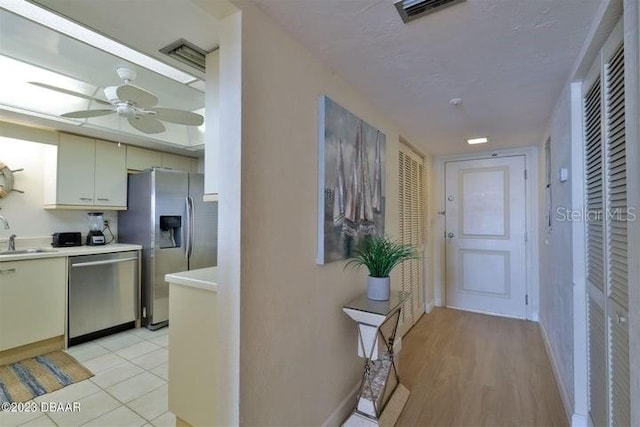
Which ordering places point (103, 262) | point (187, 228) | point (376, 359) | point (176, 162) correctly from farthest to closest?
point (176, 162) < point (187, 228) < point (103, 262) < point (376, 359)

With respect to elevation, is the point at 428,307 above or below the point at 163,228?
below

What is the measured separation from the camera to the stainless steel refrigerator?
333 cm

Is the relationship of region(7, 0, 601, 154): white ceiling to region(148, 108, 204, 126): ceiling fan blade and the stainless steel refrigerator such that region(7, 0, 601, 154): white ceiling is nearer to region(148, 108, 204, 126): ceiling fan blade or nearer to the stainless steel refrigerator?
region(148, 108, 204, 126): ceiling fan blade

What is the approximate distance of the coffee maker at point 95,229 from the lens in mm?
3405

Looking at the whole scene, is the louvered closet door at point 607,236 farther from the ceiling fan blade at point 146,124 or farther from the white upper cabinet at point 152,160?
the white upper cabinet at point 152,160

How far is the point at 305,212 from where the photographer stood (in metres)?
1.52

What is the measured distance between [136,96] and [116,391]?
6.78 feet

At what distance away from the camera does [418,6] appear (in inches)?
47.2

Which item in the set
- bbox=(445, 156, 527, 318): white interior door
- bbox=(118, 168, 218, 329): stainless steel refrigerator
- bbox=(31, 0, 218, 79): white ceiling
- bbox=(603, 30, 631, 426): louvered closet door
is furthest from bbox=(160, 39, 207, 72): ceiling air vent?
bbox=(445, 156, 527, 318): white interior door

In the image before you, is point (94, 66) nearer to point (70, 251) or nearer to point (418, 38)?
point (70, 251)

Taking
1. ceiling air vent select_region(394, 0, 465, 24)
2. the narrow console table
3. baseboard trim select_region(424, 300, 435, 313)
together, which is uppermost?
ceiling air vent select_region(394, 0, 465, 24)

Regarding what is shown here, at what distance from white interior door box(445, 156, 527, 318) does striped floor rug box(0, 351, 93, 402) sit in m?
4.08

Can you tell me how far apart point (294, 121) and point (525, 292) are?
371 centimetres

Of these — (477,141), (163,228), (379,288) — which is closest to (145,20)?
(379,288)
